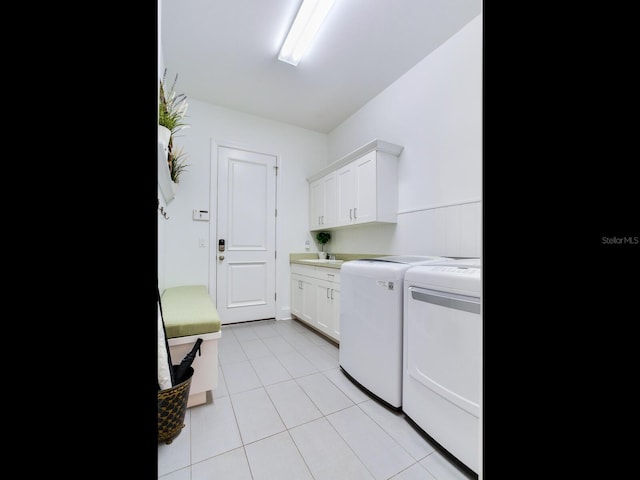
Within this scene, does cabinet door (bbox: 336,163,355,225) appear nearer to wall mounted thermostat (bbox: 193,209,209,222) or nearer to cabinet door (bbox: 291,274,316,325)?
cabinet door (bbox: 291,274,316,325)

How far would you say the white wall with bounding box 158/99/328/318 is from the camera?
2.86 m

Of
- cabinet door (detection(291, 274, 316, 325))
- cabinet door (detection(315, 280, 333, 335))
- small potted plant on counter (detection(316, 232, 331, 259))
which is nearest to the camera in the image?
cabinet door (detection(315, 280, 333, 335))

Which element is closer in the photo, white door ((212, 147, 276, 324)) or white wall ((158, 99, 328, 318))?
white wall ((158, 99, 328, 318))

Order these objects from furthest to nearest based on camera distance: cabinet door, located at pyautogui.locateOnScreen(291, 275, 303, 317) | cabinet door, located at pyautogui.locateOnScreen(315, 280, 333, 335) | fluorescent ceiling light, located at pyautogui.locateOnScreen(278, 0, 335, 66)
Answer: cabinet door, located at pyautogui.locateOnScreen(291, 275, 303, 317), cabinet door, located at pyautogui.locateOnScreen(315, 280, 333, 335), fluorescent ceiling light, located at pyautogui.locateOnScreen(278, 0, 335, 66)

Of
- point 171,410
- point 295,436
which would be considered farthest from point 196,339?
point 295,436

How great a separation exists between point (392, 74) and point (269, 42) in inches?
48.8

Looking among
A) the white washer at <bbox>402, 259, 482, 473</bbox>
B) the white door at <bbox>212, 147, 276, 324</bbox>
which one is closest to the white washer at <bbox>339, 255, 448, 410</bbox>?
the white washer at <bbox>402, 259, 482, 473</bbox>

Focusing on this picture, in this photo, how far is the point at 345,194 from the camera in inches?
113

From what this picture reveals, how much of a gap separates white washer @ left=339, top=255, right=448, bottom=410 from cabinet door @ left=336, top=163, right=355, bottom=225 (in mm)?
1074

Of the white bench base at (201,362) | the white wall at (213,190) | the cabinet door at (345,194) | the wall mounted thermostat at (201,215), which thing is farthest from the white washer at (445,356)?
the wall mounted thermostat at (201,215)

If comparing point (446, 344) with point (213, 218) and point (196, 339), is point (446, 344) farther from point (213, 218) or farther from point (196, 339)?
point (213, 218)
